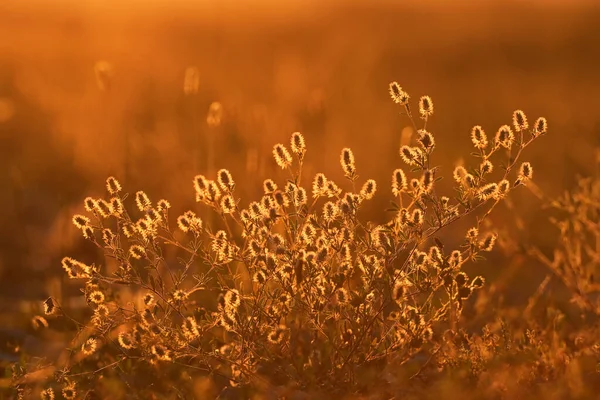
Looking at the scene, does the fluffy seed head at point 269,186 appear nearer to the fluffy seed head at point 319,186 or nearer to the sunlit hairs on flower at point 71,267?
the fluffy seed head at point 319,186

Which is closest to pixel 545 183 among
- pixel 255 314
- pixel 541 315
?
pixel 541 315

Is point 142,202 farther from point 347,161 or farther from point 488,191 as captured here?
point 488,191

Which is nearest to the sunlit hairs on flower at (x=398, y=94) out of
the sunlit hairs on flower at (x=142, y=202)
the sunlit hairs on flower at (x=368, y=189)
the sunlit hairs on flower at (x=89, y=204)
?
the sunlit hairs on flower at (x=368, y=189)

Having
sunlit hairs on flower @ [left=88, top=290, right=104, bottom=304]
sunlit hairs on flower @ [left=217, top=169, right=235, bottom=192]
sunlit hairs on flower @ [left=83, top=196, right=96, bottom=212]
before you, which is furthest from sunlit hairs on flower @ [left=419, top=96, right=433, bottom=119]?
sunlit hairs on flower @ [left=88, top=290, right=104, bottom=304]

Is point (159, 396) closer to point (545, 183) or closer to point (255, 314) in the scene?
point (255, 314)

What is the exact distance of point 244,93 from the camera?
8.29 metres

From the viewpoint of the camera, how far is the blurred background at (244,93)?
16.0ft

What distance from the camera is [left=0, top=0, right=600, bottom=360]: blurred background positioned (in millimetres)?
4887

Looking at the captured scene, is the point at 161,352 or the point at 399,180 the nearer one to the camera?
the point at 399,180

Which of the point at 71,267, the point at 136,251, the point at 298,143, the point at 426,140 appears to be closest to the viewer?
the point at 426,140

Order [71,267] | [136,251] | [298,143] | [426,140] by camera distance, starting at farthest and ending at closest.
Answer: [136,251] → [71,267] → [298,143] → [426,140]

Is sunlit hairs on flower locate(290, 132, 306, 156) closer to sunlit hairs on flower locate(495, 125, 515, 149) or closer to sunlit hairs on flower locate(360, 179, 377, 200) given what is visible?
sunlit hairs on flower locate(360, 179, 377, 200)

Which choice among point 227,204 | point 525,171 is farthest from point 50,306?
point 525,171

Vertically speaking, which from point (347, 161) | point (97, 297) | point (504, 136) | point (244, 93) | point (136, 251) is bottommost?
point (244, 93)
